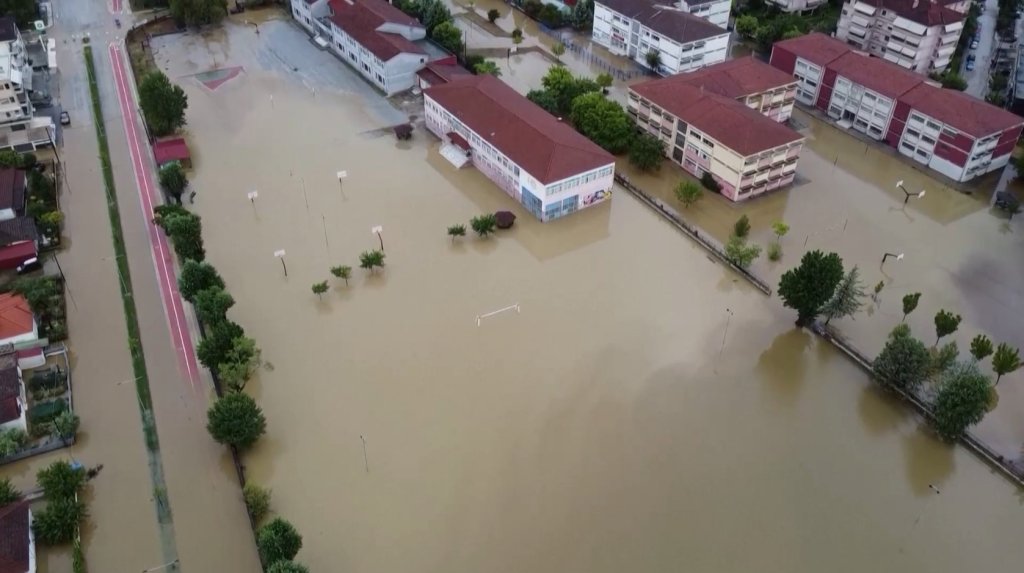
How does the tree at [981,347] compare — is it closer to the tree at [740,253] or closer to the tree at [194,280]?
the tree at [740,253]

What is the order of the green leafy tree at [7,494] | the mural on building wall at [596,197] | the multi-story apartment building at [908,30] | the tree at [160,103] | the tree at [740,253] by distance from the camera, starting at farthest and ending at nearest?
the multi-story apartment building at [908,30]
the tree at [160,103]
the mural on building wall at [596,197]
the tree at [740,253]
the green leafy tree at [7,494]

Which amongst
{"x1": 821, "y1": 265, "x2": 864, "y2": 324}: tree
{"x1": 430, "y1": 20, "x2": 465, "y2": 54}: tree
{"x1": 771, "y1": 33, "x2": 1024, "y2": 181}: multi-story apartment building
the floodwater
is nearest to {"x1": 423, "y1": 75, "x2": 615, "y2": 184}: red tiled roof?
the floodwater

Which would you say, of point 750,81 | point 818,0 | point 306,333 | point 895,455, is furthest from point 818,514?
point 818,0

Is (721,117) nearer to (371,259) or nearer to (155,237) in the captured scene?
(371,259)

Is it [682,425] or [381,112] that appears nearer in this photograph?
[682,425]

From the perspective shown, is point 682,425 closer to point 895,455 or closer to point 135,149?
point 895,455

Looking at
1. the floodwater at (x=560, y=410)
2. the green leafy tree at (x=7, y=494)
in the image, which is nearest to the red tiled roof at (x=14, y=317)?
the green leafy tree at (x=7, y=494)

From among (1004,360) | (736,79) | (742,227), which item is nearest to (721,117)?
(736,79)
